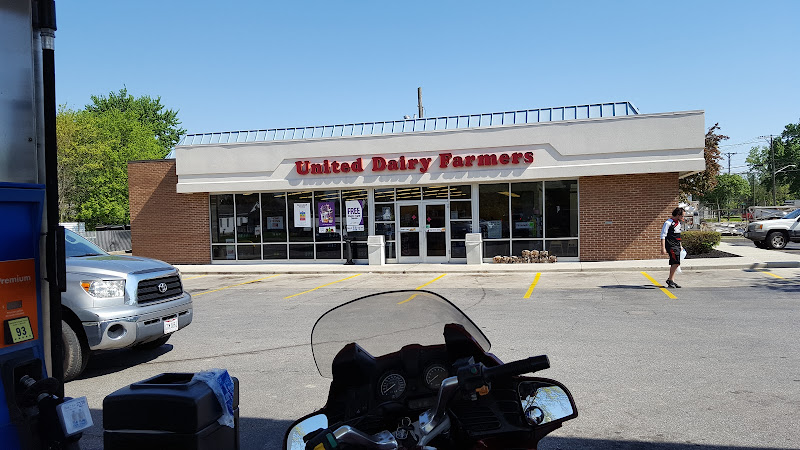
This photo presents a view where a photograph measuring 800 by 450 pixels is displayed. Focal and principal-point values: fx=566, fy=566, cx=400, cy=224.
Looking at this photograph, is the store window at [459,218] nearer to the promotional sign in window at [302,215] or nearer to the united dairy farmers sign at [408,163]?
the united dairy farmers sign at [408,163]

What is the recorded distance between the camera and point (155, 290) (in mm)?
6809

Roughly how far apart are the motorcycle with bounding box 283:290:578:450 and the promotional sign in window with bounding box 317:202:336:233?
743 inches

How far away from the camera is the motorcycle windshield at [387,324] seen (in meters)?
2.69

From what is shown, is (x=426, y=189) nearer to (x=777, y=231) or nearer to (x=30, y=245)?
(x=777, y=231)

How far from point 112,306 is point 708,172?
118 ft

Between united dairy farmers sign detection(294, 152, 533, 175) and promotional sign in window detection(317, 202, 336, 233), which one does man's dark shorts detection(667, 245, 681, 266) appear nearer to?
united dairy farmers sign detection(294, 152, 533, 175)

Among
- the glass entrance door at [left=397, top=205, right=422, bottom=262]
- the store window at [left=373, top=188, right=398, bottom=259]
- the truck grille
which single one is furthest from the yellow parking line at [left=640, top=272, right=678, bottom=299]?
the truck grille

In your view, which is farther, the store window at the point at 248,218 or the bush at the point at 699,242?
the store window at the point at 248,218

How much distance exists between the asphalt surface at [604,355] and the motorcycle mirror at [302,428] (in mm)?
601

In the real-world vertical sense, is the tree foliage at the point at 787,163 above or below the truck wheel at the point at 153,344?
above

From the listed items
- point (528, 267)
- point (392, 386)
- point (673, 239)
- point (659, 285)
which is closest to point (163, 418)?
point (392, 386)

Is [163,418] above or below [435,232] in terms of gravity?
below

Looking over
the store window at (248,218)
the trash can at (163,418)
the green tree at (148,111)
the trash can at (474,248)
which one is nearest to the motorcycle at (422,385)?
the trash can at (163,418)

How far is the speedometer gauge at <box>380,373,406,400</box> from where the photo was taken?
2.54 meters
